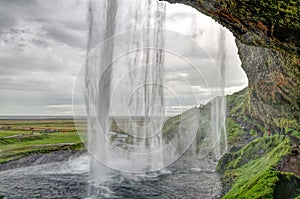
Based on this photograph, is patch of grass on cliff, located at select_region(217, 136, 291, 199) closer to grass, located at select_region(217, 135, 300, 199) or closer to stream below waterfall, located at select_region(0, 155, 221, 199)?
grass, located at select_region(217, 135, 300, 199)

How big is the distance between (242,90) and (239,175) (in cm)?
4683

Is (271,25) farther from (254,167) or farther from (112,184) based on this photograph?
(112,184)

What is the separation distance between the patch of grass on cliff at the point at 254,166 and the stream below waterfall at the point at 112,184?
1465mm

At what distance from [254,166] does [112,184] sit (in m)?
10.2

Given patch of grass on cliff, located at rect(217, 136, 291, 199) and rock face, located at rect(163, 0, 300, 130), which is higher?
rock face, located at rect(163, 0, 300, 130)

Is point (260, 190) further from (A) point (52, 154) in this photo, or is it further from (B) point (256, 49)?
(A) point (52, 154)

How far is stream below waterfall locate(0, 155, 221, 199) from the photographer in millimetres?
18203

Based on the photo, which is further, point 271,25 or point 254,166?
point 254,166

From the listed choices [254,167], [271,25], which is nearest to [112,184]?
[254,167]

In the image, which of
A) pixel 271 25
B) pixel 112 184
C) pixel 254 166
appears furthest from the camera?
pixel 112 184

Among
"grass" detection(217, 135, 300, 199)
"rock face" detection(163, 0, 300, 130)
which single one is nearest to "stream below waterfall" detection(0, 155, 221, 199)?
"grass" detection(217, 135, 300, 199)

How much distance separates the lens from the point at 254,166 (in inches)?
800

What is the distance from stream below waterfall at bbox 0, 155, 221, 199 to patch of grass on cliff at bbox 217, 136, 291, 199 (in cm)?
146

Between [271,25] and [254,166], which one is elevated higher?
[271,25]
